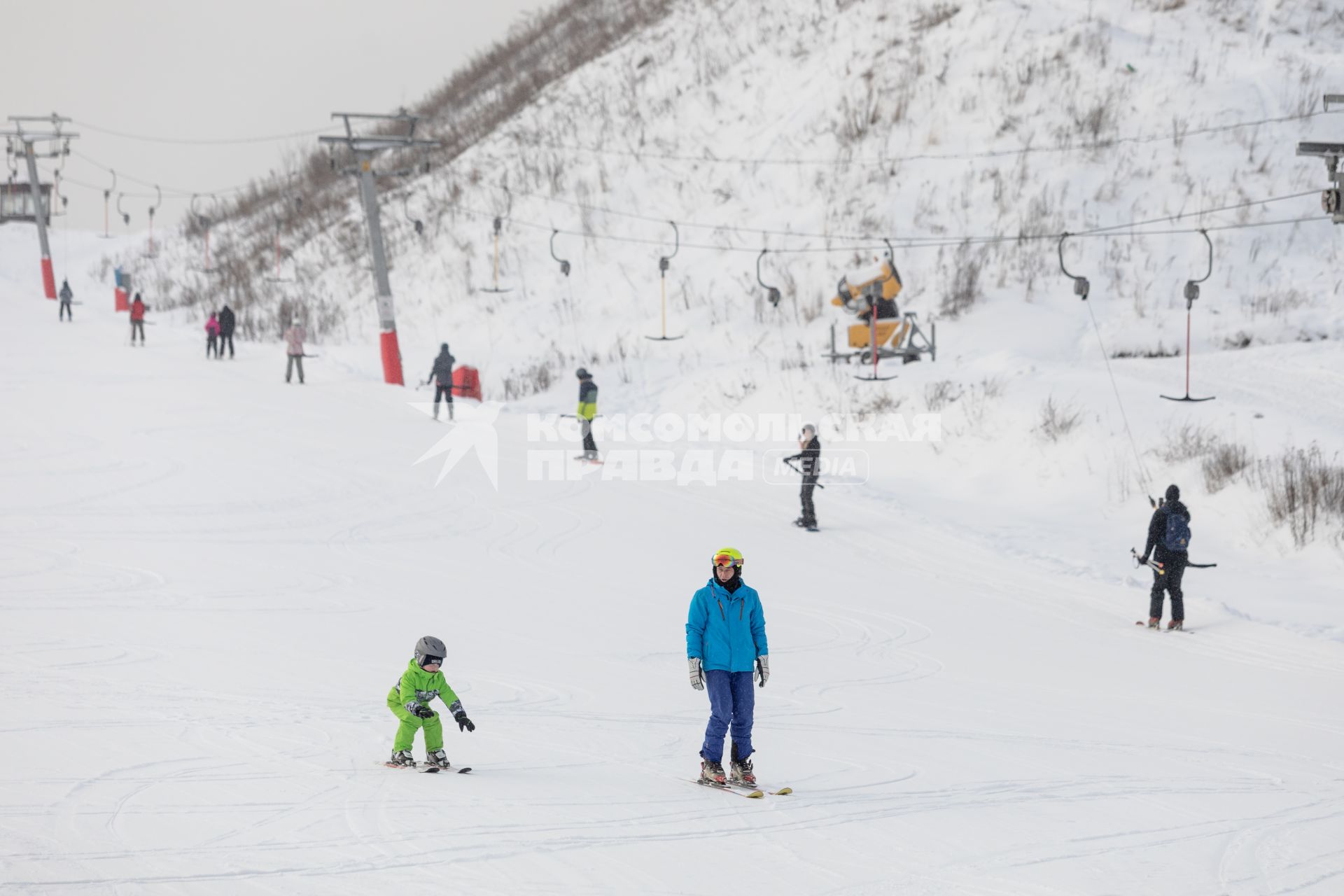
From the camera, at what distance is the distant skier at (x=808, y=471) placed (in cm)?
1670

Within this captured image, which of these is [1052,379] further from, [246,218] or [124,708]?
[246,218]

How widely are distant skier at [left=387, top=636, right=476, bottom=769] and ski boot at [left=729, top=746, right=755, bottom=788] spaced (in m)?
1.64

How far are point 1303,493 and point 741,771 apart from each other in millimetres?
11150

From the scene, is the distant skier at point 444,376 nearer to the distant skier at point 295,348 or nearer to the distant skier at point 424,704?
the distant skier at point 295,348

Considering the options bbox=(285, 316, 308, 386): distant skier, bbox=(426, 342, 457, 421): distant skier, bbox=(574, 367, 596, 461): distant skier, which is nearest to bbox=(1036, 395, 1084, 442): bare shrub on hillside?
bbox=(574, 367, 596, 461): distant skier

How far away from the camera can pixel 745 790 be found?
7.48 m

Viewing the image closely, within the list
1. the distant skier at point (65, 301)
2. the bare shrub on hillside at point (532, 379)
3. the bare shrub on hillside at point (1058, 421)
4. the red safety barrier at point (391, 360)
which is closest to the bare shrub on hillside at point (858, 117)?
the bare shrub on hillside at point (532, 379)

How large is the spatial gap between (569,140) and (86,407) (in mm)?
23537

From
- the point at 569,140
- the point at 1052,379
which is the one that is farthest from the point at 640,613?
the point at 569,140

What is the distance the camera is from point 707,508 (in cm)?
1769

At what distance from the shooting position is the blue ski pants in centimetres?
758

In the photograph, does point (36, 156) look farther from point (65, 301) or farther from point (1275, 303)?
point (1275, 303)

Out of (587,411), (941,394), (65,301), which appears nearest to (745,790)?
(587,411)

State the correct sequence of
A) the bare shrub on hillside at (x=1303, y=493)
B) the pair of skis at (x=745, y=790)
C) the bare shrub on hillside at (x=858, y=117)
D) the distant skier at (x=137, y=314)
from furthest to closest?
the bare shrub on hillside at (x=858, y=117), the distant skier at (x=137, y=314), the bare shrub on hillside at (x=1303, y=493), the pair of skis at (x=745, y=790)
